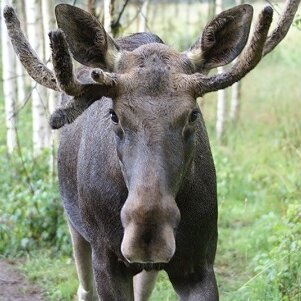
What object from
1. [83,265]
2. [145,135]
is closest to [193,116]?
[145,135]

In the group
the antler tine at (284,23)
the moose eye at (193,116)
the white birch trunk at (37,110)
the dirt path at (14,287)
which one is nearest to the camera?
the moose eye at (193,116)

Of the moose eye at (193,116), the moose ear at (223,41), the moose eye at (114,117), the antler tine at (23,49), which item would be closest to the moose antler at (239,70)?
the moose eye at (193,116)

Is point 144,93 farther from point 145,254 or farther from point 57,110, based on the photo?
point 145,254

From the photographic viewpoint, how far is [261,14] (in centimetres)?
481

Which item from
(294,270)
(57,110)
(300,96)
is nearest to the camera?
(57,110)

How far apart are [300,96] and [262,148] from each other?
4.65 meters

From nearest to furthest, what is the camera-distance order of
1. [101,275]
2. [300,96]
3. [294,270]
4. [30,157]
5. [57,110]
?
[57,110]
[101,275]
[294,270]
[30,157]
[300,96]

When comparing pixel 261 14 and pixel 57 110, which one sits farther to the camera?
pixel 57 110

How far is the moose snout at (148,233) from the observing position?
446 centimetres

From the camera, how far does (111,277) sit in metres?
5.82

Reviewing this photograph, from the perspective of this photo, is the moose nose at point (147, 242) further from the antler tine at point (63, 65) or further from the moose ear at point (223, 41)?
A: the moose ear at point (223, 41)

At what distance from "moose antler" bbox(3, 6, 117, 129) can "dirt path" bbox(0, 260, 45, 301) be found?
3254 millimetres

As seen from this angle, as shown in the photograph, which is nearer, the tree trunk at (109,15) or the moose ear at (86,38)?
the moose ear at (86,38)

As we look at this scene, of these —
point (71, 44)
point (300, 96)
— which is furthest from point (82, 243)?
point (300, 96)
